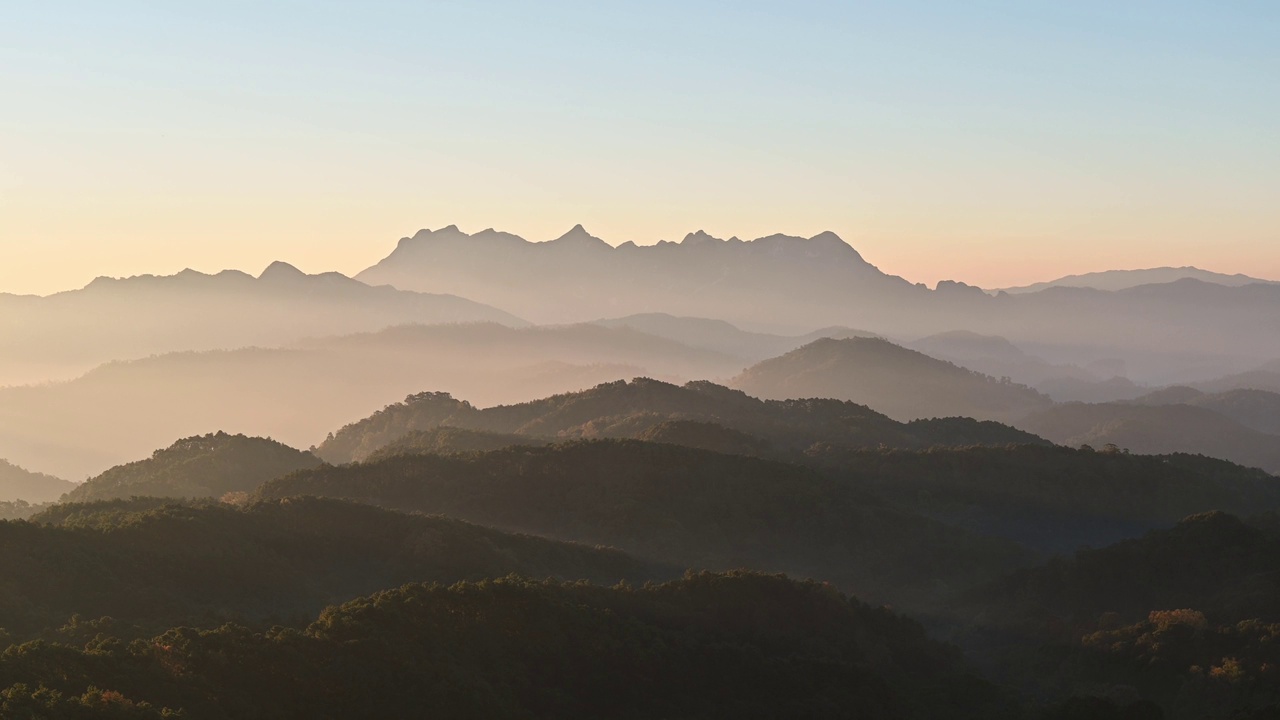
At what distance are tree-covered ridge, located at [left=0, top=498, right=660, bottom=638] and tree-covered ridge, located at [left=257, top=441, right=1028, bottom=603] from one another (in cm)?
1209

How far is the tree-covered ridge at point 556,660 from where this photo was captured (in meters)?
36.3

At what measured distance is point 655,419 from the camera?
467 feet

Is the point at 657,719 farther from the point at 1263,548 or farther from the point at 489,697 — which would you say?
the point at 1263,548

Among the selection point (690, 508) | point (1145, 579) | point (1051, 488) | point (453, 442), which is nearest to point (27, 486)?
point (453, 442)

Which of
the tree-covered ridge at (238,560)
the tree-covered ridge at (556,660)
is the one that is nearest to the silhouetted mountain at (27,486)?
the tree-covered ridge at (238,560)

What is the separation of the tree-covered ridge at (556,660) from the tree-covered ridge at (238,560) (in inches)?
451

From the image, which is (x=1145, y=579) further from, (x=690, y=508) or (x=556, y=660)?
(x=556, y=660)

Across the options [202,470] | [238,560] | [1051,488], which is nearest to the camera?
[238,560]

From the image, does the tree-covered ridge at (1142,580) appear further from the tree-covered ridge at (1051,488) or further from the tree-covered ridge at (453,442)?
the tree-covered ridge at (453,442)

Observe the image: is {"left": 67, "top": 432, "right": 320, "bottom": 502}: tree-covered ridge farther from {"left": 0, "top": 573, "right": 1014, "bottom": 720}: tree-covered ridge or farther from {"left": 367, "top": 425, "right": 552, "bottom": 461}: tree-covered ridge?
{"left": 0, "top": 573, "right": 1014, "bottom": 720}: tree-covered ridge

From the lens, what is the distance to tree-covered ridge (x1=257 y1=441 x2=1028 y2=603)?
287ft

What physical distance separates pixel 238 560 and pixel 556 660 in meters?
26.2

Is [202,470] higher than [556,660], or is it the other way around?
[202,470]

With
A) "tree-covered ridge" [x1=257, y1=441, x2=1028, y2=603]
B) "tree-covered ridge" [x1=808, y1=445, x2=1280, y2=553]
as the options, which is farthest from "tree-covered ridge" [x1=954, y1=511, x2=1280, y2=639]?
"tree-covered ridge" [x1=808, y1=445, x2=1280, y2=553]
